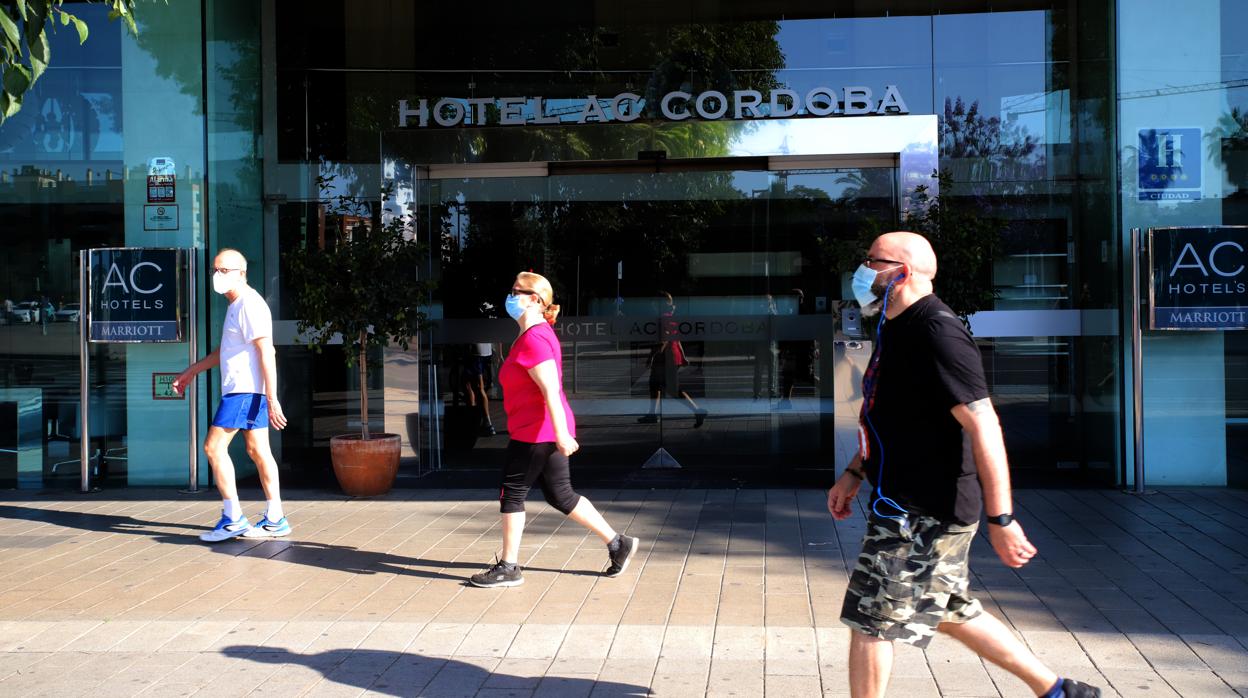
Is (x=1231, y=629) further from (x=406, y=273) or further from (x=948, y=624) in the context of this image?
(x=406, y=273)

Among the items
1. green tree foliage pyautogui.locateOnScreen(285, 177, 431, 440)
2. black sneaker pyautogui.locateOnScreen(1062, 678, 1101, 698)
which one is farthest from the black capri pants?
green tree foliage pyautogui.locateOnScreen(285, 177, 431, 440)

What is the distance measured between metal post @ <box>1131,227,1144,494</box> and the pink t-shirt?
489cm

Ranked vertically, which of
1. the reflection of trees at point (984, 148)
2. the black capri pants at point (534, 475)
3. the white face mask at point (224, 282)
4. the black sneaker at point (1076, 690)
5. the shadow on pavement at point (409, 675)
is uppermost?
the reflection of trees at point (984, 148)

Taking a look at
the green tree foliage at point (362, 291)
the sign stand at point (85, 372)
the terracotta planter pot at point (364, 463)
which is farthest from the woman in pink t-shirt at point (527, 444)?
the sign stand at point (85, 372)

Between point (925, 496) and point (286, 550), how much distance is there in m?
4.62

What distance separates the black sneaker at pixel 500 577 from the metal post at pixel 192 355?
4096 mm

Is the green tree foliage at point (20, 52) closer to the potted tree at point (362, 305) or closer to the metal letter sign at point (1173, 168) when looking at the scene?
the potted tree at point (362, 305)

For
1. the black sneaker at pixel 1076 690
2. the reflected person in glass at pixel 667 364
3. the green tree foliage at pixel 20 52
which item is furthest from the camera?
the reflected person in glass at pixel 667 364

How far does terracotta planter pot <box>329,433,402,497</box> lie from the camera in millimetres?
8773

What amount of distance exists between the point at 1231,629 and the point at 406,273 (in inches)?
258

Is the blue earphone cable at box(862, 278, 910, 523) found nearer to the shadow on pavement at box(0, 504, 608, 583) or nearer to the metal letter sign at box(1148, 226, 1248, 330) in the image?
the shadow on pavement at box(0, 504, 608, 583)

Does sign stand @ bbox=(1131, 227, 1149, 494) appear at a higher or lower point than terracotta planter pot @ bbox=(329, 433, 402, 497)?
higher

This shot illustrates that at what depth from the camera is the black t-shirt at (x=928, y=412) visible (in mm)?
3467

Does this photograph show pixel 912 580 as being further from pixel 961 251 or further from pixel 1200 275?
pixel 1200 275
